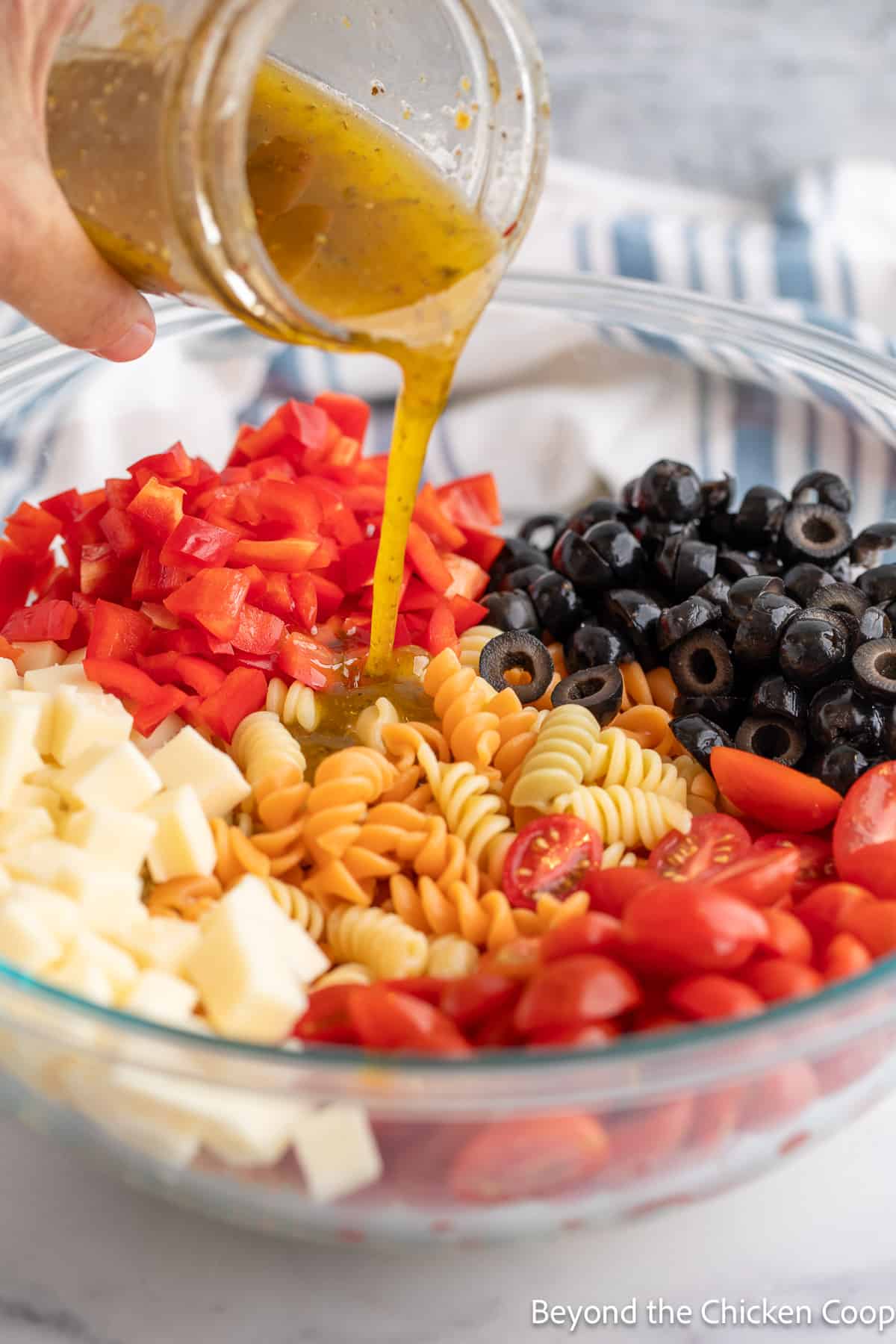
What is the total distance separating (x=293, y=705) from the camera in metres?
2.67

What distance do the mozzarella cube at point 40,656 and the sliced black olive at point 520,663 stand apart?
0.87 metres

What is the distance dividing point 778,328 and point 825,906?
1.74m

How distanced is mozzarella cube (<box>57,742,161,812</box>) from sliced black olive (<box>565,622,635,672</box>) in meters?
1.01

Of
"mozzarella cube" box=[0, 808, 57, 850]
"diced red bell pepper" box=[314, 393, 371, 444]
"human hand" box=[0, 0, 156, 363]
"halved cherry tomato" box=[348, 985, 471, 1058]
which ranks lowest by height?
"halved cherry tomato" box=[348, 985, 471, 1058]

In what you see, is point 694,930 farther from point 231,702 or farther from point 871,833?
point 231,702

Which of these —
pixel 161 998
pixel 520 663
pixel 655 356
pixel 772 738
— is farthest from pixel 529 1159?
pixel 655 356

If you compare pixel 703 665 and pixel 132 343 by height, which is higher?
pixel 132 343

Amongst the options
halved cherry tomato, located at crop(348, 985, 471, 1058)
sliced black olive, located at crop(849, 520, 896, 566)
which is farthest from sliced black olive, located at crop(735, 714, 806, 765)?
halved cherry tomato, located at crop(348, 985, 471, 1058)

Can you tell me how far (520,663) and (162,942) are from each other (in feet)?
3.61

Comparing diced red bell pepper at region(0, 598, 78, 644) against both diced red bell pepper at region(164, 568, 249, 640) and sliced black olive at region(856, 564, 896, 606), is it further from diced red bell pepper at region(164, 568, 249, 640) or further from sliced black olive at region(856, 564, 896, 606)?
sliced black olive at region(856, 564, 896, 606)

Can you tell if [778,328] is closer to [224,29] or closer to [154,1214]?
[224,29]

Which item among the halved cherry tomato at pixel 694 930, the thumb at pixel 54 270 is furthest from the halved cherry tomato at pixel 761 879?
the thumb at pixel 54 270

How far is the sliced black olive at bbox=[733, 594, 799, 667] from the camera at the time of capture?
2682mm

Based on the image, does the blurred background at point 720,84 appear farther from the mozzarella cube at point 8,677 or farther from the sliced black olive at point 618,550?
the mozzarella cube at point 8,677
